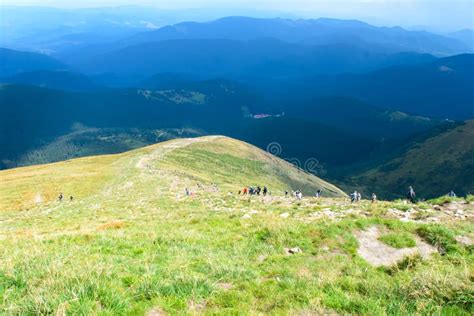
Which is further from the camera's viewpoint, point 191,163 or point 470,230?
point 191,163

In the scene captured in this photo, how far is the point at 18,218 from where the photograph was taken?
4053cm

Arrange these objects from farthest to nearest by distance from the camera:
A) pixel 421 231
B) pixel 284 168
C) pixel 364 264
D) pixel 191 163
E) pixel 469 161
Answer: pixel 469 161 < pixel 284 168 < pixel 191 163 < pixel 421 231 < pixel 364 264

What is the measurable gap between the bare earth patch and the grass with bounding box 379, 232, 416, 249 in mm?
198

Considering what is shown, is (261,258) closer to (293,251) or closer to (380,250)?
(293,251)

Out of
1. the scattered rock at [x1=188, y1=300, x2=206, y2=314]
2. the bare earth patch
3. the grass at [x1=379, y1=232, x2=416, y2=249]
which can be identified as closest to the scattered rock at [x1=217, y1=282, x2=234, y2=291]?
the scattered rock at [x1=188, y1=300, x2=206, y2=314]

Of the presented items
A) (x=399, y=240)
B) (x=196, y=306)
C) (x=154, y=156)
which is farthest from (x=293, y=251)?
(x=154, y=156)

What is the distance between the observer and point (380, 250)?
52.7 ft

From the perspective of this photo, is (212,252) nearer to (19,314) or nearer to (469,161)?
(19,314)

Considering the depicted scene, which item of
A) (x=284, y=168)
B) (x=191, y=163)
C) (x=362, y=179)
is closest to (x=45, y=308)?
(x=191, y=163)

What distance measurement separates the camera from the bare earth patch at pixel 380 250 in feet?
49.5

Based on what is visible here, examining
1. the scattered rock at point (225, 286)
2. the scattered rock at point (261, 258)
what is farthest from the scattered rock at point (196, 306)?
the scattered rock at point (261, 258)

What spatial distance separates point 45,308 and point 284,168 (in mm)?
124796

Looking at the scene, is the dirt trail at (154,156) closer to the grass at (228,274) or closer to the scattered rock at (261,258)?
the grass at (228,274)

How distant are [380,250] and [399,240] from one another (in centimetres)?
128
